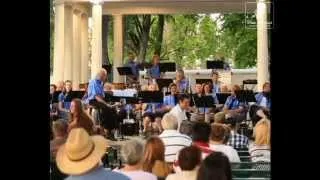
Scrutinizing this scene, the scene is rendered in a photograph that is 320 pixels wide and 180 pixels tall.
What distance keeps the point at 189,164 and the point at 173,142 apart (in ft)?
1.83

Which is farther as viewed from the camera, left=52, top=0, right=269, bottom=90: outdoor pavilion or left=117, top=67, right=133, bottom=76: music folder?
left=52, top=0, right=269, bottom=90: outdoor pavilion

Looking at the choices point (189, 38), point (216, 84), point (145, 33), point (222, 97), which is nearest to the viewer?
point (222, 97)

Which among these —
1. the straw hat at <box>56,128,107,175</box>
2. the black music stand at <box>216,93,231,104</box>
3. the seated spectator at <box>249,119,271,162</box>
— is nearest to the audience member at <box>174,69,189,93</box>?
the black music stand at <box>216,93,231,104</box>

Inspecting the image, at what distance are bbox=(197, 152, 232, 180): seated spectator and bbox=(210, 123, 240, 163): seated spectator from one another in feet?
1.00

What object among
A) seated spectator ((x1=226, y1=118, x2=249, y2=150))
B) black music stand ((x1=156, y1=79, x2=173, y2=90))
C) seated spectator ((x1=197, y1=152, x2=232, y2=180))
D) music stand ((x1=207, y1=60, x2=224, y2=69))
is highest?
music stand ((x1=207, y1=60, x2=224, y2=69))

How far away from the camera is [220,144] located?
492 cm

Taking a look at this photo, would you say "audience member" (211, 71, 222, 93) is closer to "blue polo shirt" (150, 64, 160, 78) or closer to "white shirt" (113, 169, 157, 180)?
"blue polo shirt" (150, 64, 160, 78)

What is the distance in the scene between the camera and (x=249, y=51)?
20.4 metres

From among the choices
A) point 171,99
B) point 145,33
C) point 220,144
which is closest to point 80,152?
point 220,144

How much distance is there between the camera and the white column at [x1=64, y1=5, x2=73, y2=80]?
15.6 m

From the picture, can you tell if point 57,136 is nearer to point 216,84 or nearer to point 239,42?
point 216,84
